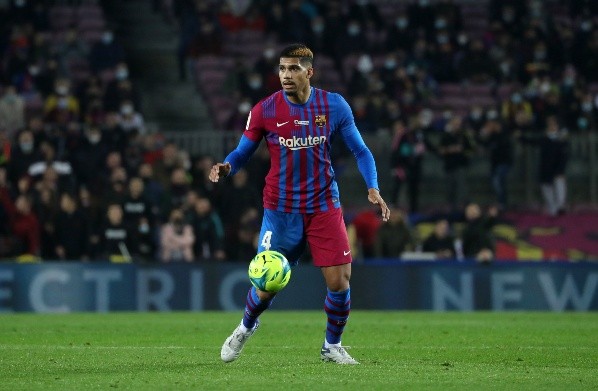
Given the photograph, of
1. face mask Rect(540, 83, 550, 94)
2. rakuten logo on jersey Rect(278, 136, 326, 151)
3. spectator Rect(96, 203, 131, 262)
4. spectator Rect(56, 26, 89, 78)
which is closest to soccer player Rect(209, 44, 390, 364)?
rakuten logo on jersey Rect(278, 136, 326, 151)

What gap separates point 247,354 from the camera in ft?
37.7

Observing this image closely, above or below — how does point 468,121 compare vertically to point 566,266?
above

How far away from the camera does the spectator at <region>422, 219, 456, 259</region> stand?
852 inches

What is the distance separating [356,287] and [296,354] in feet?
30.1

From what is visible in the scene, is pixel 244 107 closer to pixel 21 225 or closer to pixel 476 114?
pixel 476 114

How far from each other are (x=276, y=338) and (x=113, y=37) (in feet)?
49.3

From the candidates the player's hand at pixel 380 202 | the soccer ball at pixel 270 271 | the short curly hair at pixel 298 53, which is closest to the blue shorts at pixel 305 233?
the soccer ball at pixel 270 271

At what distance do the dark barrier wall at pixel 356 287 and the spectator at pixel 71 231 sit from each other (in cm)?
111

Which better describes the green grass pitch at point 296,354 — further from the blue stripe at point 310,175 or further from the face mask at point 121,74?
the face mask at point 121,74

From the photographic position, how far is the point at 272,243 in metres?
10.4

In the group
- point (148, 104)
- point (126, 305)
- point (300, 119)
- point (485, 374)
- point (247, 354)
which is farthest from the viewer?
point (148, 104)

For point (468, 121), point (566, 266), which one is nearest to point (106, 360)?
point (566, 266)

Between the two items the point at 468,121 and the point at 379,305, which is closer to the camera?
the point at 379,305

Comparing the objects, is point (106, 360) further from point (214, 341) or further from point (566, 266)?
point (566, 266)
